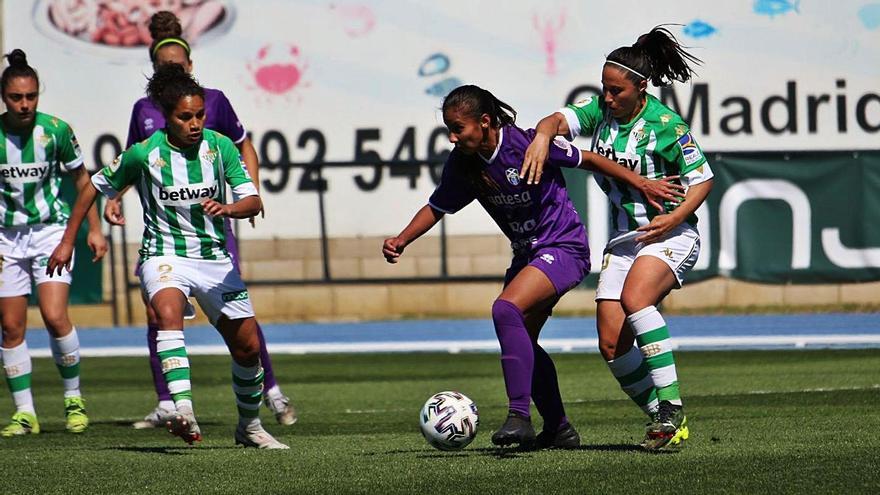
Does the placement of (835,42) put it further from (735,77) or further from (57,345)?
(57,345)

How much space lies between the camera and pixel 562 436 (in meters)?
7.32

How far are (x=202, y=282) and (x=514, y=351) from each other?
5.31ft

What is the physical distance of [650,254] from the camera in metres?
7.02

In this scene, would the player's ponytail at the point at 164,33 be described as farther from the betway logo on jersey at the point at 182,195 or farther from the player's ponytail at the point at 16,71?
the betway logo on jersey at the point at 182,195

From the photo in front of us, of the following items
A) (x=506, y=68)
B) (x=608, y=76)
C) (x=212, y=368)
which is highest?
(x=506, y=68)

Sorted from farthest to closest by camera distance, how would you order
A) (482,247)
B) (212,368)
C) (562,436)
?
(482,247)
(212,368)
(562,436)

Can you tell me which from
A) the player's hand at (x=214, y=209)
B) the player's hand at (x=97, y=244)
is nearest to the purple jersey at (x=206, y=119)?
the player's hand at (x=97, y=244)

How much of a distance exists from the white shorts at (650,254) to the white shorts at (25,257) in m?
3.32

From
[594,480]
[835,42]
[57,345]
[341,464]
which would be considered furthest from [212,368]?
[835,42]

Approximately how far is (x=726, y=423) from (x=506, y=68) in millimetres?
12687

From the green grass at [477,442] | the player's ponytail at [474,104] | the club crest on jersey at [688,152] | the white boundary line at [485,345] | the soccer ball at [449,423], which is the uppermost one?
the player's ponytail at [474,104]

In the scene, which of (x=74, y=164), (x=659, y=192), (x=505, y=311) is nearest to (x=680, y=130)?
(x=659, y=192)

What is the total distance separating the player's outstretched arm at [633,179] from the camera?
6.91 meters

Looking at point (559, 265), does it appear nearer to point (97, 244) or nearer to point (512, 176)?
point (512, 176)
